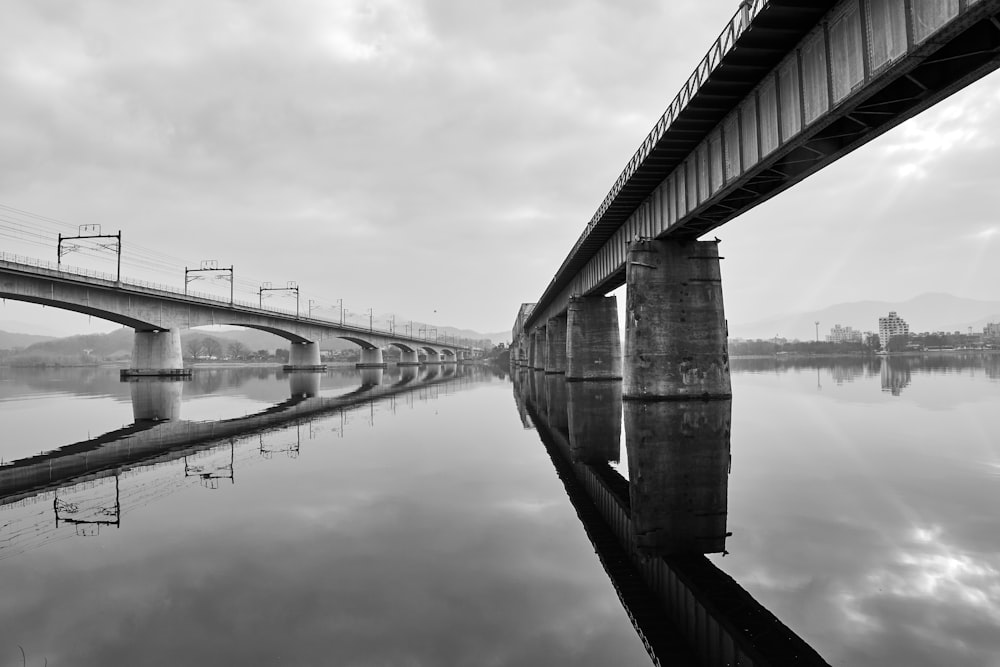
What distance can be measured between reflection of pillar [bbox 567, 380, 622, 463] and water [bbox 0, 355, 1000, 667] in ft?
0.71

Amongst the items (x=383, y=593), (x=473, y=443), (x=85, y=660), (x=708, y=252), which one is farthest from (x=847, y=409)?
(x=85, y=660)

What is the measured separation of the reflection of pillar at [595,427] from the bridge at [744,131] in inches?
101

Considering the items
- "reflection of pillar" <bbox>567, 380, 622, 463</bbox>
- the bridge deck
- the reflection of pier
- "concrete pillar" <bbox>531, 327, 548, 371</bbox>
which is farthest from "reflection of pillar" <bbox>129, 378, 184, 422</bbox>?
"concrete pillar" <bbox>531, 327, 548, 371</bbox>

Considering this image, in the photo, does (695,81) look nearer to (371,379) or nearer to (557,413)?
(557,413)

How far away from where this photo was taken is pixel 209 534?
27.6ft

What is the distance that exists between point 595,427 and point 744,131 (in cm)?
1167

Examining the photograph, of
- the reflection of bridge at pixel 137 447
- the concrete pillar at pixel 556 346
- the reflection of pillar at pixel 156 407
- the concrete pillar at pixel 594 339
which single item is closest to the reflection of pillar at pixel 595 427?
the reflection of bridge at pixel 137 447

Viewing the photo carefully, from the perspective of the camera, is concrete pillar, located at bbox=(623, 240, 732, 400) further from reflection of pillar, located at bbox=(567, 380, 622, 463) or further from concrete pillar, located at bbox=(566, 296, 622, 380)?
concrete pillar, located at bbox=(566, 296, 622, 380)

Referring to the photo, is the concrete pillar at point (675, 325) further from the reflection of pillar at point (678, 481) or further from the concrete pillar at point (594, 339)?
the concrete pillar at point (594, 339)

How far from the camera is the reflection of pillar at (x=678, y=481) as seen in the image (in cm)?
793

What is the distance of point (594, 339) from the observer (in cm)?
5116

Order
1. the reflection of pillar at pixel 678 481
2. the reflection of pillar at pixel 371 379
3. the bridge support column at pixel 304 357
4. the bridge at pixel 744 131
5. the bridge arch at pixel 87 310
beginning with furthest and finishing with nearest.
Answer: the bridge support column at pixel 304 357 → the reflection of pillar at pixel 371 379 → the bridge arch at pixel 87 310 → the bridge at pixel 744 131 → the reflection of pillar at pixel 678 481

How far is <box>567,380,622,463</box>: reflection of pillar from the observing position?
15.2 meters

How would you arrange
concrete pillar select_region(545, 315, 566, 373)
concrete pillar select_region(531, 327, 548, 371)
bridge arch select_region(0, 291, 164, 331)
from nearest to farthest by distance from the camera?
bridge arch select_region(0, 291, 164, 331), concrete pillar select_region(545, 315, 566, 373), concrete pillar select_region(531, 327, 548, 371)
